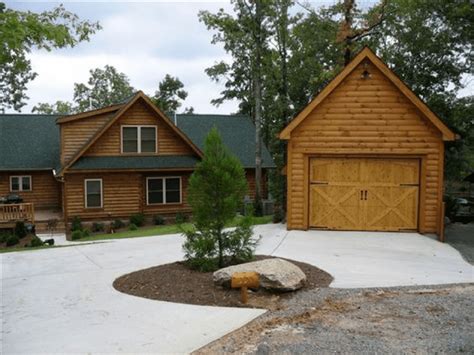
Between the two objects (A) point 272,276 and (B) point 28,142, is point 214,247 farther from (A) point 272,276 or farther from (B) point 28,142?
(B) point 28,142

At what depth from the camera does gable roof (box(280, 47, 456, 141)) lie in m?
13.5

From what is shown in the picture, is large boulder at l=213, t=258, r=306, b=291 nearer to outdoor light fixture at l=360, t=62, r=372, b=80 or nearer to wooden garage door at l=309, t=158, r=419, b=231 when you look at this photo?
wooden garage door at l=309, t=158, r=419, b=231

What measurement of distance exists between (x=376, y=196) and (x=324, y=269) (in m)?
5.37

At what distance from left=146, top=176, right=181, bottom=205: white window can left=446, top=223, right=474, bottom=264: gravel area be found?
40.2ft

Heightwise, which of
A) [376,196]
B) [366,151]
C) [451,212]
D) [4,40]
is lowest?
[451,212]

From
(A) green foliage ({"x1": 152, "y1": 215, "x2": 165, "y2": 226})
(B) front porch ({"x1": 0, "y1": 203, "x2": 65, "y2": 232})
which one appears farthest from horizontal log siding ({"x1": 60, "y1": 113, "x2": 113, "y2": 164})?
(A) green foliage ({"x1": 152, "y1": 215, "x2": 165, "y2": 226})

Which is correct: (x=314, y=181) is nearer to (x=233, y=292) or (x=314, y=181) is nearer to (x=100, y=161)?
(x=233, y=292)

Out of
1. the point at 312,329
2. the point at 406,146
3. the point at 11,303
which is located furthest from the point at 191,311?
the point at 406,146

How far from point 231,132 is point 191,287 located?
65.2 ft

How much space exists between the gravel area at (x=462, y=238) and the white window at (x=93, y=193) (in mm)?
14593

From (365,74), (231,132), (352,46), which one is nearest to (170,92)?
(231,132)

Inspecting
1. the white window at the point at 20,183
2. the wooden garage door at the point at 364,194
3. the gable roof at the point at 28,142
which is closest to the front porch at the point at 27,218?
the white window at the point at 20,183

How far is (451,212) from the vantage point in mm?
19297

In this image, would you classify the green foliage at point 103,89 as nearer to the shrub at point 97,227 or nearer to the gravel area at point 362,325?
the shrub at point 97,227
